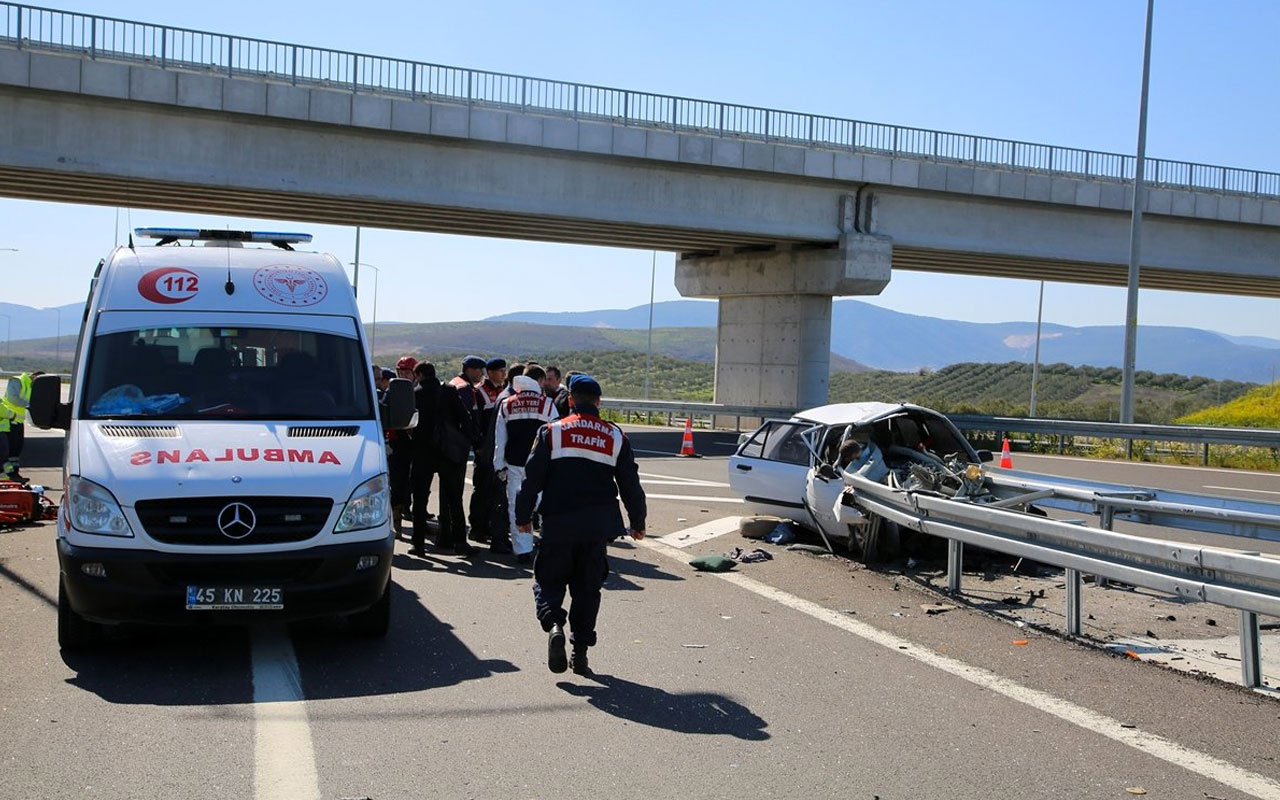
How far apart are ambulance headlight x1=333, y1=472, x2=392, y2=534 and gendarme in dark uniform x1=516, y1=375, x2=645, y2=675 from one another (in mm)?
846

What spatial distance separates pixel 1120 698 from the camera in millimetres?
Answer: 6945

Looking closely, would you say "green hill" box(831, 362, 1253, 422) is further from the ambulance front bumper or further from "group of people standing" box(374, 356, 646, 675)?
the ambulance front bumper

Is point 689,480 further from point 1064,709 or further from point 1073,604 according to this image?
point 1064,709

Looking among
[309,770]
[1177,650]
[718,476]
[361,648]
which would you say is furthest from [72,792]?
[718,476]

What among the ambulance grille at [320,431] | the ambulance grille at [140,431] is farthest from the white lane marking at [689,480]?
the ambulance grille at [140,431]

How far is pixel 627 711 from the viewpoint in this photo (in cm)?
648

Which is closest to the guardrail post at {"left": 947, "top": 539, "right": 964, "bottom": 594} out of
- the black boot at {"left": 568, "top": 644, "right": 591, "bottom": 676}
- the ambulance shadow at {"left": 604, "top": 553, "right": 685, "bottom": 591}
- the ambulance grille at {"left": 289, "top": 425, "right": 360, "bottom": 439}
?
the ambulance shadow at {"left": 604, "top": 553, "right": 685, "bottom": 591}

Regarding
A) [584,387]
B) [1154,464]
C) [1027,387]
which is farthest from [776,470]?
[1027,387]

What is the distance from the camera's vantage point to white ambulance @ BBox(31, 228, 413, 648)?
6.94 meters

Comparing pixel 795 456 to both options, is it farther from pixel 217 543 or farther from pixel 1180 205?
pixel 1180 205

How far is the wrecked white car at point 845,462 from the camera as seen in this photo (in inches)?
460

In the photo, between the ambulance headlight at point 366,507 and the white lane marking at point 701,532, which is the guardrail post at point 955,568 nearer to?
the white lane marking at point 701,532

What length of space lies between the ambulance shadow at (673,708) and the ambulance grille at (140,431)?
9.09 ft

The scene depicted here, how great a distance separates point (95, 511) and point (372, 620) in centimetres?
173
